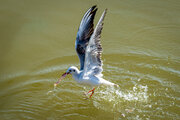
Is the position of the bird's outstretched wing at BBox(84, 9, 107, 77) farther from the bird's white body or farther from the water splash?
the water splash

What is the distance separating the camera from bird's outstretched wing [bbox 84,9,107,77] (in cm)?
504

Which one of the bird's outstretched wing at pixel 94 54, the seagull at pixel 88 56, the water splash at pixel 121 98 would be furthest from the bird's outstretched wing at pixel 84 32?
the water splash at pixel 121 98

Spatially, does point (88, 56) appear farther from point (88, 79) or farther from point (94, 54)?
point (88, 79)

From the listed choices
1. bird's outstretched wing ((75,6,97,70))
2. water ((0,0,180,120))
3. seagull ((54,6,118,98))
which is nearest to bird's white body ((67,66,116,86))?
seagull ((54,6,118,98))

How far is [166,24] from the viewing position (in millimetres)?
8812

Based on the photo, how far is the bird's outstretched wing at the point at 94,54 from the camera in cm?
504

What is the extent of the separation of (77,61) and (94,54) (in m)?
2.01

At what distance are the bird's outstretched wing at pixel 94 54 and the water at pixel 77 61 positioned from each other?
0.84 metres

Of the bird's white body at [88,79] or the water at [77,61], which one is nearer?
the water at [77,61]

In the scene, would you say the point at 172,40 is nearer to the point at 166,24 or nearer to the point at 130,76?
the point at 166,24

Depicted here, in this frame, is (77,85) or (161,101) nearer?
(161,101)

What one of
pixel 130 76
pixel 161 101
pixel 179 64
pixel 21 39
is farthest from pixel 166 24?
pixel 21 39

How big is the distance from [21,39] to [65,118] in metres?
3.86

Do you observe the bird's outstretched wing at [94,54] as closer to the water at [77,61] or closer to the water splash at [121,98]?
the water splash at [121,98]
